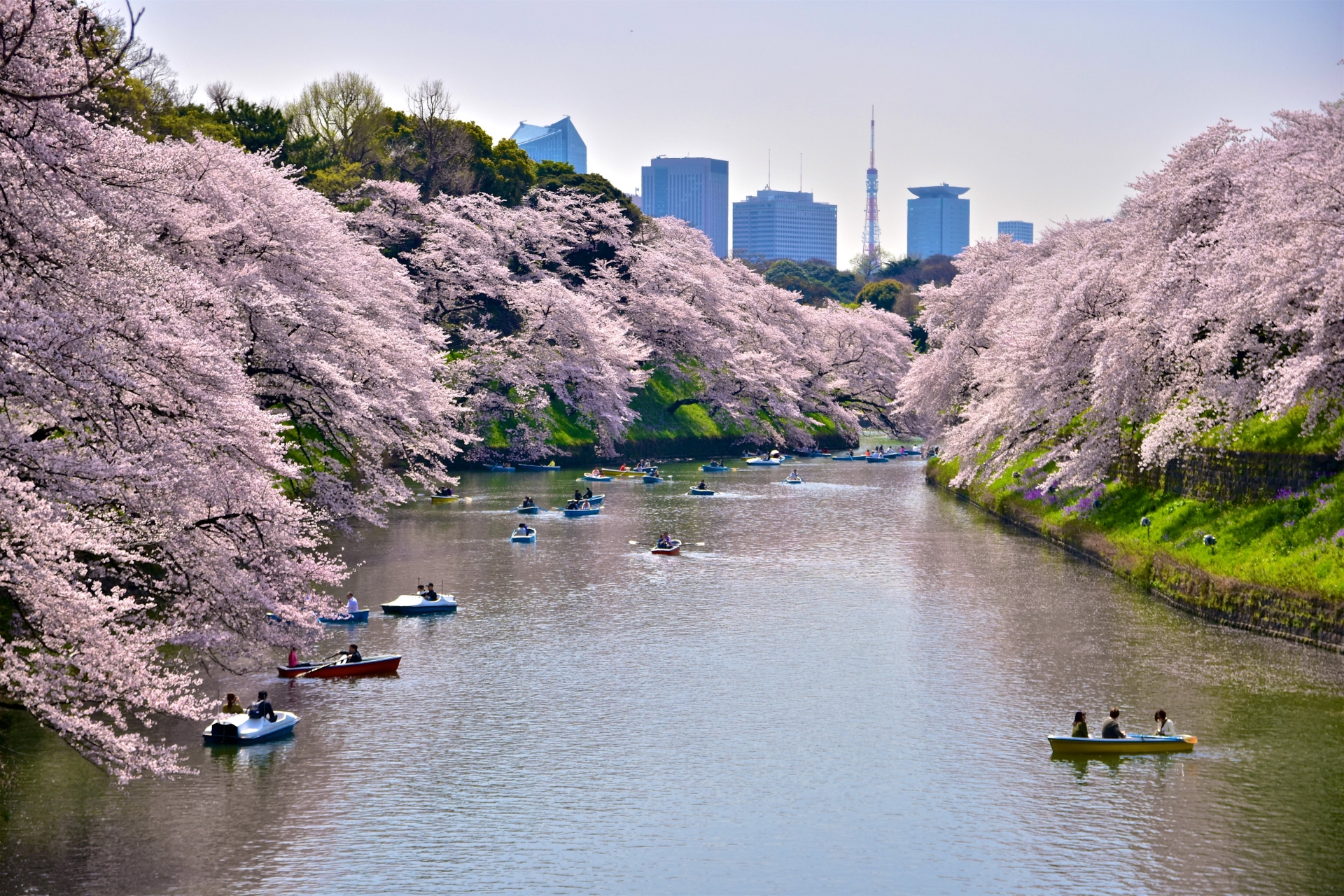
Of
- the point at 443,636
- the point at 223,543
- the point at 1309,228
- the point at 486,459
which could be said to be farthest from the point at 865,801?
the point at 486,459

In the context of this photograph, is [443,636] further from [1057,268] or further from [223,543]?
[1057,268]

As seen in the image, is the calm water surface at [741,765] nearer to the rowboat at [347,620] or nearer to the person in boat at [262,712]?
the rowboat at [347,620]

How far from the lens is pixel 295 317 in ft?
123

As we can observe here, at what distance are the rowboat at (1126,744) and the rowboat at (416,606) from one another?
20.1 meters

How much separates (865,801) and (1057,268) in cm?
4528

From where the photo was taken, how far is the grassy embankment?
3256 centimetres

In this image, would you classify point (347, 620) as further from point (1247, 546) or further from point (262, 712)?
point (1247, 546)

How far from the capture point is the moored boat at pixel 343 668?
3077cm

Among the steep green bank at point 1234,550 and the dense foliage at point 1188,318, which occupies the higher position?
the dense foliage at point 1188,318

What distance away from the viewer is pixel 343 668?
101ft

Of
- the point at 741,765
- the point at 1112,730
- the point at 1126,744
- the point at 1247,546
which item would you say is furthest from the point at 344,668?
the point at 1247,546

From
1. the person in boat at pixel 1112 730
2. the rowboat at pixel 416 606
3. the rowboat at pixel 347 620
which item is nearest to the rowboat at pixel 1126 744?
the person in boat at pixel 1112 730

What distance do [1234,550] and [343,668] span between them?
26306 millimetres

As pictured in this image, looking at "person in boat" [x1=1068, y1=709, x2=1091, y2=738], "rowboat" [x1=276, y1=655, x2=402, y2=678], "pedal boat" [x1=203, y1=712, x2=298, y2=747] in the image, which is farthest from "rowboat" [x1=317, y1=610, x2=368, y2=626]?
"person in boat" [x1=1068, y1=709, x2=1091, y2=738]
